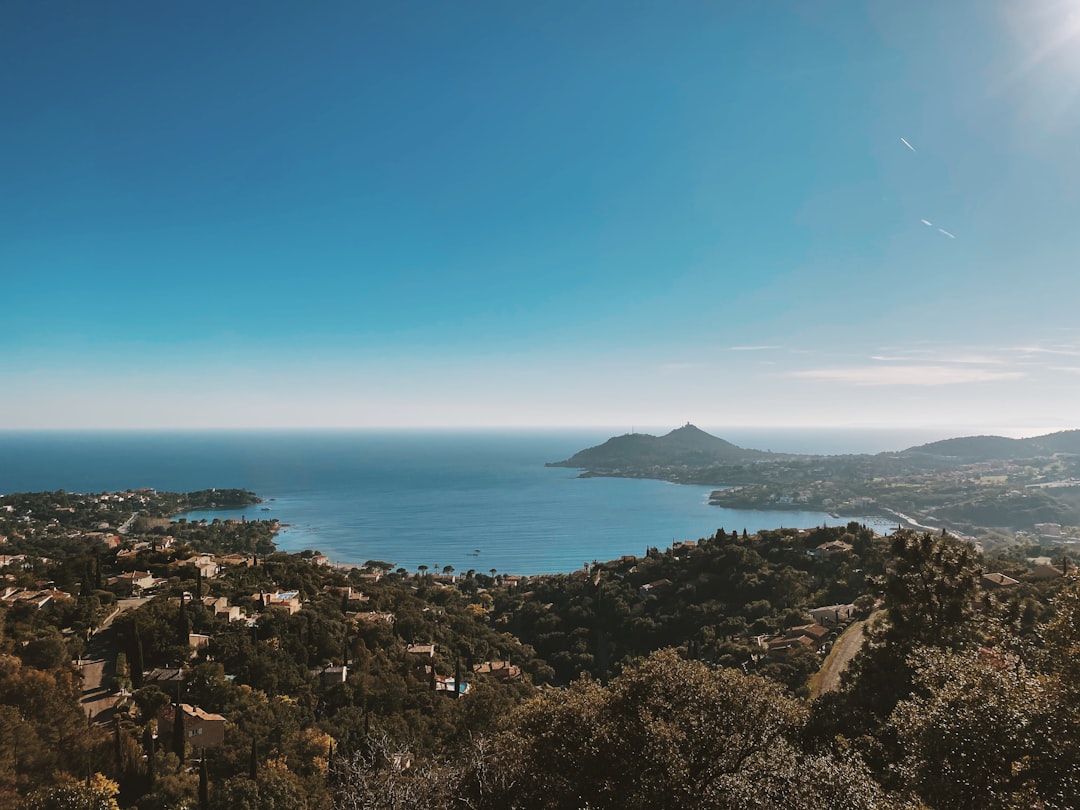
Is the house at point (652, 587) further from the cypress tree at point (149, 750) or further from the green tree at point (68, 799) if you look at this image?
the green tree at point (68, 799)

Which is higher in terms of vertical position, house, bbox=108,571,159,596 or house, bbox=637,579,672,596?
house, bbox=108,571,159,596

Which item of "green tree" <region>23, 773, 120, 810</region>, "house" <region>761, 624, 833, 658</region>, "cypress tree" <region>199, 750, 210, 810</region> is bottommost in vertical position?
"house" <region>761, 624, 833, 658</region>

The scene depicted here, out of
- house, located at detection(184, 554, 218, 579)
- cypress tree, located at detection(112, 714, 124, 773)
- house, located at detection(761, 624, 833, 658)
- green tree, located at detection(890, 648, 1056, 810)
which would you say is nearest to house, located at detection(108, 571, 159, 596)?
house, located at detection(184, 554, 218, 579)

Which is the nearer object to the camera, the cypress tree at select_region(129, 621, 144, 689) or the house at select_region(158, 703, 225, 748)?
the house at select_region(158, 703, 225, 748)

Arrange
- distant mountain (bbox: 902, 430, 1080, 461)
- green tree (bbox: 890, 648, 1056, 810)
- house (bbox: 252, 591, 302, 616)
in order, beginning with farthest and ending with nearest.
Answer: distant mountain (bbox: 902, 430, 1080, 461) < house (bbox: 252, 591, 302, 616) < green tree (bbox: 890, 648, 1056, 810)

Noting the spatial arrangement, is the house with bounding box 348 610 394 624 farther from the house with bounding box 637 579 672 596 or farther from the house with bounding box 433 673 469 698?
the house with bounding box 637 579 672 596

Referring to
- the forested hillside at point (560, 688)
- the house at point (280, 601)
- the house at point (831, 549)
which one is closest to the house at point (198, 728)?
the forested hillside at point (560, 688)

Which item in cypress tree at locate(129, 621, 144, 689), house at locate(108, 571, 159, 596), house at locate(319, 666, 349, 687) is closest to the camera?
cypress tree at locate(129, 621, 144, 689)

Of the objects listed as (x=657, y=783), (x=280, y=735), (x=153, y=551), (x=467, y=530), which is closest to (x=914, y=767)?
(x=657, y=783)
